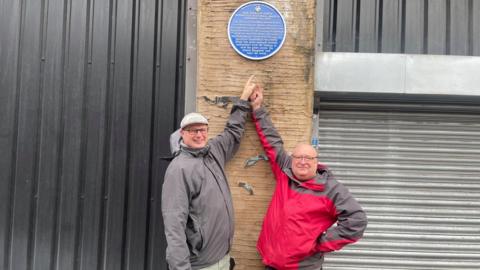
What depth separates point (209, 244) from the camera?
2.86m

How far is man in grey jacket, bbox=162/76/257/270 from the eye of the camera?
8.86 feet

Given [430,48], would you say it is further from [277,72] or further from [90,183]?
[90,183]

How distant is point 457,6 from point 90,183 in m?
3.84

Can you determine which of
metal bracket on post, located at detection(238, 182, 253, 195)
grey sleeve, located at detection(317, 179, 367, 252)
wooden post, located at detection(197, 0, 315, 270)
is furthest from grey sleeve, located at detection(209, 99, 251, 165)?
grey sleeve, located at detection(317, 179, 367, 252)

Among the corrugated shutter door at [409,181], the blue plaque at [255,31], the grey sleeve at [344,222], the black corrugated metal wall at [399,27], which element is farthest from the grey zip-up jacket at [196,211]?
the black corrugated metal wall at [399,27]

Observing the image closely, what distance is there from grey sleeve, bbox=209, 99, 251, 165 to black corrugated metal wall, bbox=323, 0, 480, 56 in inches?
46.7

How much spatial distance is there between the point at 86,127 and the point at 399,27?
3.09 metres

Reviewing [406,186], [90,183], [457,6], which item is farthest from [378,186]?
[90,183]

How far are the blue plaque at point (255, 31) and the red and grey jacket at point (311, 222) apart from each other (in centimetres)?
99

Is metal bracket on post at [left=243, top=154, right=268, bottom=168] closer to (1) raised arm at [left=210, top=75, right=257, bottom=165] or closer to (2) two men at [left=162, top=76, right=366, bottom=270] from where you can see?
(1) raised arm at [left=210, top=75, right=257, bottom=165]

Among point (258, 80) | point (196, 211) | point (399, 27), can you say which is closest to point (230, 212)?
point (196, 211)

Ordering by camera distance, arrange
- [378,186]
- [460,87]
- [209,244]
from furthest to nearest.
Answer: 1. [378,186]
2. [460,87]
3. [209,244]

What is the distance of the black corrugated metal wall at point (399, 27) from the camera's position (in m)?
3.97

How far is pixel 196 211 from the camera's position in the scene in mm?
2838
